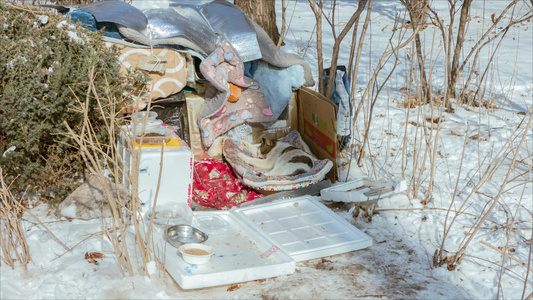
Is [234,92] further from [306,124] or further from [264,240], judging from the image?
[264,240]

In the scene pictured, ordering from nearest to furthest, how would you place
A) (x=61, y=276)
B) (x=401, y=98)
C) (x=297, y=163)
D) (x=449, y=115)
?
(x=61, y=276) → (x=297, y=163) → (x=449, y=115) → (x=401, y=98)

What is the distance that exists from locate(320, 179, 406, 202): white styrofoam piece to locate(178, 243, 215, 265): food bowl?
108cm

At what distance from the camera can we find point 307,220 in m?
3.47

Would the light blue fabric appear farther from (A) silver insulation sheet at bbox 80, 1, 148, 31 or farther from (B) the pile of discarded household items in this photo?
(A) silver insulation sheet at bbox 80, 1, 148, 31

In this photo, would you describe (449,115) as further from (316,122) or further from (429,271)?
(429,271)

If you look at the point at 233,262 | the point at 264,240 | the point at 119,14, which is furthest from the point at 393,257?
the point at 119,14

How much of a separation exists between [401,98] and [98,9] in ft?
9.36

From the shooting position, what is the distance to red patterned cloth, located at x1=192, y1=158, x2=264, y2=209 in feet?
12.4

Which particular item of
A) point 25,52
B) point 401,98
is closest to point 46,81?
point 25,52

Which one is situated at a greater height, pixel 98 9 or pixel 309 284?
pixel 98 9

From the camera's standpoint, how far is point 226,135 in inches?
170

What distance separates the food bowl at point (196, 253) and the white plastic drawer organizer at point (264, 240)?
32 millimetres

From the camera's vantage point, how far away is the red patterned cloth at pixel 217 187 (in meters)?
3.77

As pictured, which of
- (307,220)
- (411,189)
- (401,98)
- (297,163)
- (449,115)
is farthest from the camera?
(401,98)
